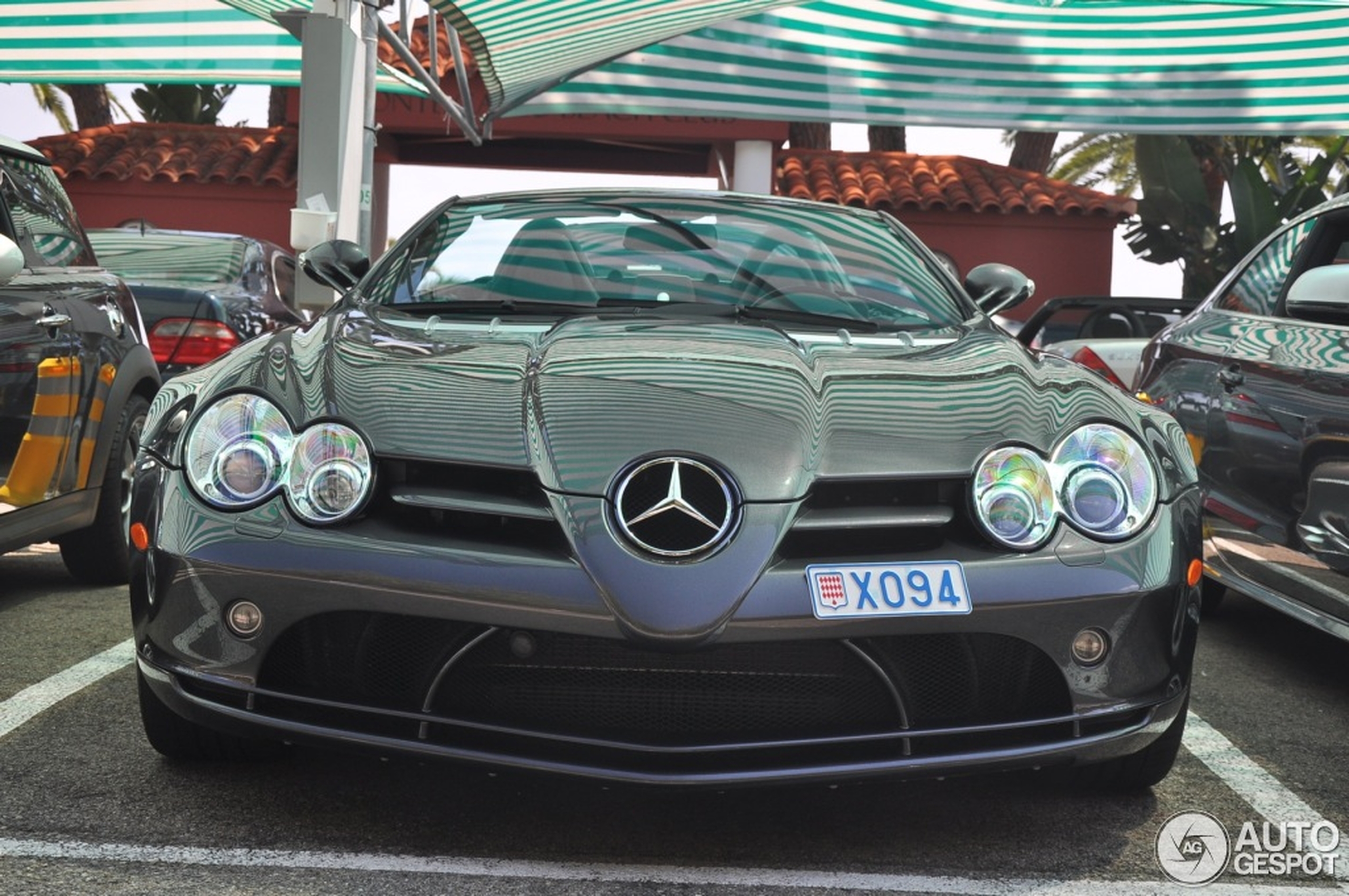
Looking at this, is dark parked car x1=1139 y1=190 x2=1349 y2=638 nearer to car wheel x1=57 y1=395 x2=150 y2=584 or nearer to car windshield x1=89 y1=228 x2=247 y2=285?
car wheel x1=57 y1=395 x2=150 y2=584

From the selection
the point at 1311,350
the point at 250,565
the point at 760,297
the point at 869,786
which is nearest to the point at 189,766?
the point at 250,565

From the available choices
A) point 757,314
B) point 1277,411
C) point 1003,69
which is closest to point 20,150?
point 757,314

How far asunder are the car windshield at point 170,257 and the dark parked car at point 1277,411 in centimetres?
460

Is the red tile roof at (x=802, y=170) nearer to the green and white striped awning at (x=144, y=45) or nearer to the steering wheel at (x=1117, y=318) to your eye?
the green and white striped awning at (x=144, y=45)

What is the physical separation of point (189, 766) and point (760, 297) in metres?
1.70

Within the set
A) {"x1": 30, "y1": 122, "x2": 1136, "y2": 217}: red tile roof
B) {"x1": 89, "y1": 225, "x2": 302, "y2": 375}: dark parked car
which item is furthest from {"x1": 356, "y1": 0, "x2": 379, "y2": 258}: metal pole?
{"x1": 30, "y1": 122, "x2": 1136, "y2": 217}: red tile roof

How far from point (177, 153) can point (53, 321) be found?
16418 mm

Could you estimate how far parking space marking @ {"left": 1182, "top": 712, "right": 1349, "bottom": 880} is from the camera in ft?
10.0

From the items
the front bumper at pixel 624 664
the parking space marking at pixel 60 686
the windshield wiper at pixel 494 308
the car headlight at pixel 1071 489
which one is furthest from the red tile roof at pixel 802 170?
the front bumper at pixel 624 664

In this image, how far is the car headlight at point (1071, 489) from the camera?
2676 millimetres

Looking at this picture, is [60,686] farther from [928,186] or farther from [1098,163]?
[1098,163]

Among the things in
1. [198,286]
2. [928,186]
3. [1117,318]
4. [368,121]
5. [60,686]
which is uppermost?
[368,121]

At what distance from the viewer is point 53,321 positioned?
180 inches

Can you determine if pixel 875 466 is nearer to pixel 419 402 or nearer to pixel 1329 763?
pixel 419 402
